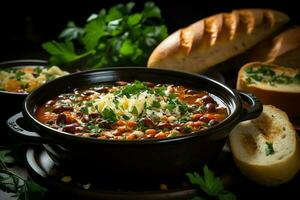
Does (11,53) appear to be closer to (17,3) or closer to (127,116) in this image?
(17,3)

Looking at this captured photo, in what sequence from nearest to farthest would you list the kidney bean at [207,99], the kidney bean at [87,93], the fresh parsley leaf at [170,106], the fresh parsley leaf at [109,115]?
the fresh parsley leaf at [109,115] < the fresh parsley leaf at [170,106] < the kidney bean at [207,99] < the kidney bean at [87,93]

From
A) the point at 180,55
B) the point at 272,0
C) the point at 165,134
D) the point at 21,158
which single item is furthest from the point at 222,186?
the point at 272,0

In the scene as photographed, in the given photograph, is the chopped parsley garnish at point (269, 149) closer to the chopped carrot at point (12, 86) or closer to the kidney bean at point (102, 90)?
the kidney bean at point (102, 90)

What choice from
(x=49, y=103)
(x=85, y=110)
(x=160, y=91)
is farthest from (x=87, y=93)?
(x=160, y=91)

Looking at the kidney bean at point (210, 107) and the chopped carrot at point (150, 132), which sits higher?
the chopped carrot at point (150, 132)

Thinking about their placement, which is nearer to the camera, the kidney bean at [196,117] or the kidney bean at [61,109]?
the kidney bean at [196,117]

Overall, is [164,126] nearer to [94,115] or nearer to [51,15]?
[94,115]

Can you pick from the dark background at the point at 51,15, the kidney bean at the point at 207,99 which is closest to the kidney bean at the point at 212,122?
the kidney bean at the point at 207,99

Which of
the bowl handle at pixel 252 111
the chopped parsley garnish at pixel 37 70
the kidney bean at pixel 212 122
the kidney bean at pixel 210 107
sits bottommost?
the chopped parsley garnish at pixel 37 70
